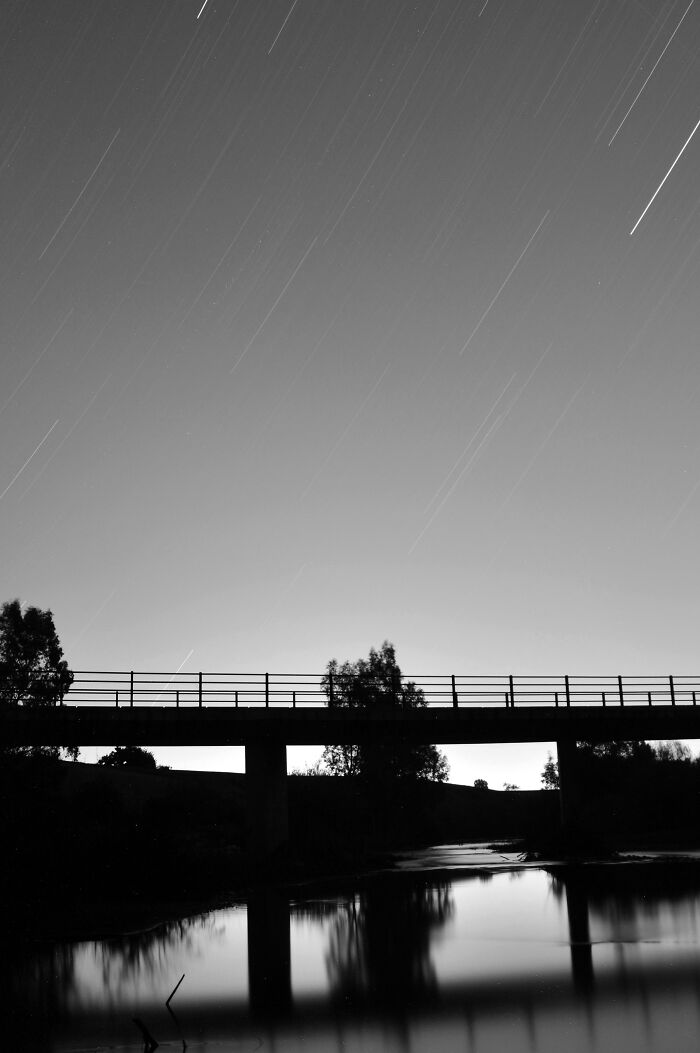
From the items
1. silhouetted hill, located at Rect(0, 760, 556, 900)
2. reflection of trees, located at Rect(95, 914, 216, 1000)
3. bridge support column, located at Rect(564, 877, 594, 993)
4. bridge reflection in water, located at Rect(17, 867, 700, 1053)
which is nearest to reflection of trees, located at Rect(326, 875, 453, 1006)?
bridge reflection in water, located at Rect(17, 867, 700, 1053)

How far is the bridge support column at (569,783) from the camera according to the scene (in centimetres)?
5297

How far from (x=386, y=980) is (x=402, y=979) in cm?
26

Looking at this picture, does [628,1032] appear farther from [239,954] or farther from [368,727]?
[368,727]

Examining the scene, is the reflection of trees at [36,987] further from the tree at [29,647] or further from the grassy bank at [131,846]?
the tree at [29,647]

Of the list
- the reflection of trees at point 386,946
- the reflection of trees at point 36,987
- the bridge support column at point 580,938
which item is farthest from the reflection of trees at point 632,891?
the reflection of trees at point 36,987

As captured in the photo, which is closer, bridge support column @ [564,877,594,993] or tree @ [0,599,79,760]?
bridge support column @ [564,877,594,993]

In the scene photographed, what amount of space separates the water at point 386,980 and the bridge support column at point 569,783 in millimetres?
23800

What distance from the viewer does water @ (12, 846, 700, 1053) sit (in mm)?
12125

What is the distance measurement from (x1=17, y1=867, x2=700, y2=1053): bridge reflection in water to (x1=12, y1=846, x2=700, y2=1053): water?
4 centimetres

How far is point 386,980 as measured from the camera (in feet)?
52.4

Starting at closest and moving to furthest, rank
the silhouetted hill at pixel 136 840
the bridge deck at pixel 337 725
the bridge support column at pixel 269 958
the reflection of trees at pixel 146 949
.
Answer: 1. the bridge support column at pixel 269 958
2. the reflection of trees at pixel 146 949
3. the silhouetted hill at pixel 136 840
4. the bridge deck at pixel 337 725

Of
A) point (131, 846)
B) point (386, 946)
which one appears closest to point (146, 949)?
point (386, 946)

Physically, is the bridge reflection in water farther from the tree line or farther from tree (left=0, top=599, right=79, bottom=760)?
tree (left=0, top=599, right=79, bottom=760)

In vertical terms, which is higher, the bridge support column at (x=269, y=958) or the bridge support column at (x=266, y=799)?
the bridge support column at (x=266, y=799)
